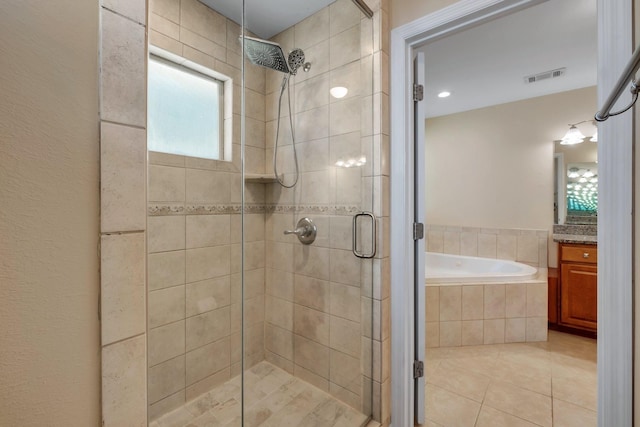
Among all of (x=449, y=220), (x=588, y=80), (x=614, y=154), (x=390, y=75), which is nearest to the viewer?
(x=614, y=154)

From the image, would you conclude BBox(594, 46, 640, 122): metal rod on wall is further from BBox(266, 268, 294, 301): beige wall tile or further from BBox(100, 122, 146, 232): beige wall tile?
BBox(266, 268, 294, 301): beige wall tile

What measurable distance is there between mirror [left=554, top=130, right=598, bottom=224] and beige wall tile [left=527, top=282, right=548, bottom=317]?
108cm

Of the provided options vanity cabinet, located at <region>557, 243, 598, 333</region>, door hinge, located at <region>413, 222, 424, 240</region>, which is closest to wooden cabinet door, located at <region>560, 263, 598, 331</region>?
vanity cabinet, located at <region>557, 243, 598, 333</region>

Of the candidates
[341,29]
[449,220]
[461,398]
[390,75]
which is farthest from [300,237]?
A: [449,220]

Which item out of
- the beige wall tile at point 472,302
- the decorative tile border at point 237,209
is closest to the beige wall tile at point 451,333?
the beige wall tile at point 472,302

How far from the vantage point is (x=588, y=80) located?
286cm

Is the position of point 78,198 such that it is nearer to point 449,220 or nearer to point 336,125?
point 336,125

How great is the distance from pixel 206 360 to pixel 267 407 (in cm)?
45

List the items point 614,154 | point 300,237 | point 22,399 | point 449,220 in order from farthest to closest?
point 449,220 → point 300,237 → point 614,154 → point 22,399

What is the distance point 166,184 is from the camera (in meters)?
1.36

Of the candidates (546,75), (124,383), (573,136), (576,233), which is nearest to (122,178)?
(124,383)

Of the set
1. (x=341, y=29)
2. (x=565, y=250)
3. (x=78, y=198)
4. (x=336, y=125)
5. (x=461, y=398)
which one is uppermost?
(x=341, y=29)

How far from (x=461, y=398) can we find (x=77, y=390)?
2.16 m

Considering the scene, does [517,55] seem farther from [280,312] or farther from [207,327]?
[207,327]
